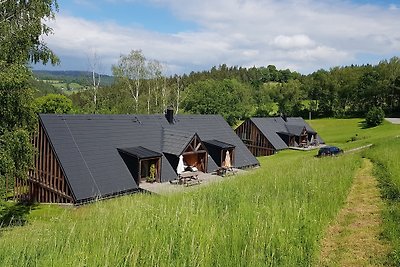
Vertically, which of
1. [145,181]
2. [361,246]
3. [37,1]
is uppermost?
Answer: [37,1]

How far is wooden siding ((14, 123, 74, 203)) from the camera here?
21172 millimetres

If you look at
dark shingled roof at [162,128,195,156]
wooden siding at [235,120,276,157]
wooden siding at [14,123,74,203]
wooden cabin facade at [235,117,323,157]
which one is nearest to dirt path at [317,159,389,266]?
wooden siding at [14,123,74,203]

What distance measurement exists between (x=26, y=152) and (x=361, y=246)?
40.4 ft

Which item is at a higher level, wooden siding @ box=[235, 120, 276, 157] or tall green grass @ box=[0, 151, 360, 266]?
tall green grass @ box=[0, 151, 360, 266]

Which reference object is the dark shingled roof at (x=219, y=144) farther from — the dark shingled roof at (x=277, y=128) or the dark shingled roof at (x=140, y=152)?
the dark shingled roof at (x=277, y=128)

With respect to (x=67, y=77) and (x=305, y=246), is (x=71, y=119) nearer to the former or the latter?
(x=305, y=246)

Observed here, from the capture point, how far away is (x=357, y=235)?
26.9 feet

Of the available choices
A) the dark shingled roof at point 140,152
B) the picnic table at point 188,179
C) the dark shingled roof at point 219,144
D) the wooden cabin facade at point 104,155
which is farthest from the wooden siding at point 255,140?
the dark shingled roof at point 140,152

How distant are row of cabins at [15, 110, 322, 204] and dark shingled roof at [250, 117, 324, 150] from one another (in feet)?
57.7

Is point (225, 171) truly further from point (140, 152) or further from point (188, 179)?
point (140, 152)

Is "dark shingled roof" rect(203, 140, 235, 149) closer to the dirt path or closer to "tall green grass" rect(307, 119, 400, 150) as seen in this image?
the dirt path

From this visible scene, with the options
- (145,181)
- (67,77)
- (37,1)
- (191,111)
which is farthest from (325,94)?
(67,77)

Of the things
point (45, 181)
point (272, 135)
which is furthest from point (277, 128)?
point (45, 181)

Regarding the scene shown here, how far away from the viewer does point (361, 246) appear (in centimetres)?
752
